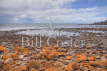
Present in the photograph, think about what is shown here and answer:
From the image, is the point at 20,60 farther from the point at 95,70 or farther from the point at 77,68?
the point at 95,70

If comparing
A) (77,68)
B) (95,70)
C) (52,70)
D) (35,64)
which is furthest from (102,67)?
(35,64)

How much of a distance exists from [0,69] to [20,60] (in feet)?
6.18

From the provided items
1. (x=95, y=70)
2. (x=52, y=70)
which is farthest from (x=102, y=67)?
(x=52, y=70)

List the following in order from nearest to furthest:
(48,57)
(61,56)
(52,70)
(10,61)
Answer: (52,70) → (10,61) → (48,57) → (61,56)

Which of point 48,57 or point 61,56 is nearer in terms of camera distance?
point 48,57

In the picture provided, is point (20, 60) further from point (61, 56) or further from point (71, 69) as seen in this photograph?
point (71, 69)

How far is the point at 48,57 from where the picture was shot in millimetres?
7754

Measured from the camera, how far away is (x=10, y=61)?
23.7ft

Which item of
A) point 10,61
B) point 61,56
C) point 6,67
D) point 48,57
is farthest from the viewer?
point 61,56

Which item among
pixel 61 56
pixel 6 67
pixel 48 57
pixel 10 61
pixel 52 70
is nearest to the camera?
pixel 52 70

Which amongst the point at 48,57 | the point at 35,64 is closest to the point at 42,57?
the point at 48,57

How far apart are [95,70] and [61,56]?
2.69 meters

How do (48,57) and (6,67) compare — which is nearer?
(6,67)

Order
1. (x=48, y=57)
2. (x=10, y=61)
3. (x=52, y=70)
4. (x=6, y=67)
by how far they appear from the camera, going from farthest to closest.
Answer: (x=48, y=57) < (x=10, y=61) < (x=6, y=67) < (x=52, y=70)
